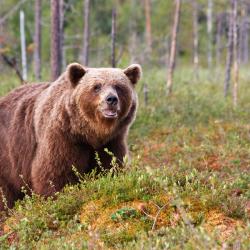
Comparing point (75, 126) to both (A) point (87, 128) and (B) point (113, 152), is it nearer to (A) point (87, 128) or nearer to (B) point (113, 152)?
(A) point (87, 128)

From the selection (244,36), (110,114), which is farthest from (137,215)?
(244,36)

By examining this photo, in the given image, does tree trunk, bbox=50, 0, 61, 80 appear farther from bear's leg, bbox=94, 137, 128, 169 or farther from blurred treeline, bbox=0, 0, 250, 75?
blurred treeline, bbox=0, 0, 250, 75

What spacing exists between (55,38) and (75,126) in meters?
5.56

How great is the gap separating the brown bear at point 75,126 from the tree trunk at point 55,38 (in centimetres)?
475

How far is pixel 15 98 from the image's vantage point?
763 cm

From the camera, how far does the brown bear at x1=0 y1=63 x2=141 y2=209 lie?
256 inches

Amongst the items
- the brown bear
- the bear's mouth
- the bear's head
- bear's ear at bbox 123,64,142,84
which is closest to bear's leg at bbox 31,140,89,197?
the brown bear

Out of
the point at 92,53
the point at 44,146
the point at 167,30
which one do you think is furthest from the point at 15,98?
the point at 167,30

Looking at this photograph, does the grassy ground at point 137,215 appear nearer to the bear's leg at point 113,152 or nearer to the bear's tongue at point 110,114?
the bear's leg at point 113,152

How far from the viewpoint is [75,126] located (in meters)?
6.54

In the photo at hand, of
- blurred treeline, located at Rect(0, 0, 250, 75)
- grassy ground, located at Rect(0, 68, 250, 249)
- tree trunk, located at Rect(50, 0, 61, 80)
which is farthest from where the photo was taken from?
blurred treeline, located at Rect(0, 0, 250, 75)

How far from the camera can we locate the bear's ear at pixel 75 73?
671 cm

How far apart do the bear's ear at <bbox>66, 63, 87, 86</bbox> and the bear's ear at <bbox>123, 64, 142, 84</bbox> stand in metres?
0.53

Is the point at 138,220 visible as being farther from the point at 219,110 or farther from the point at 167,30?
the point at 167,30
